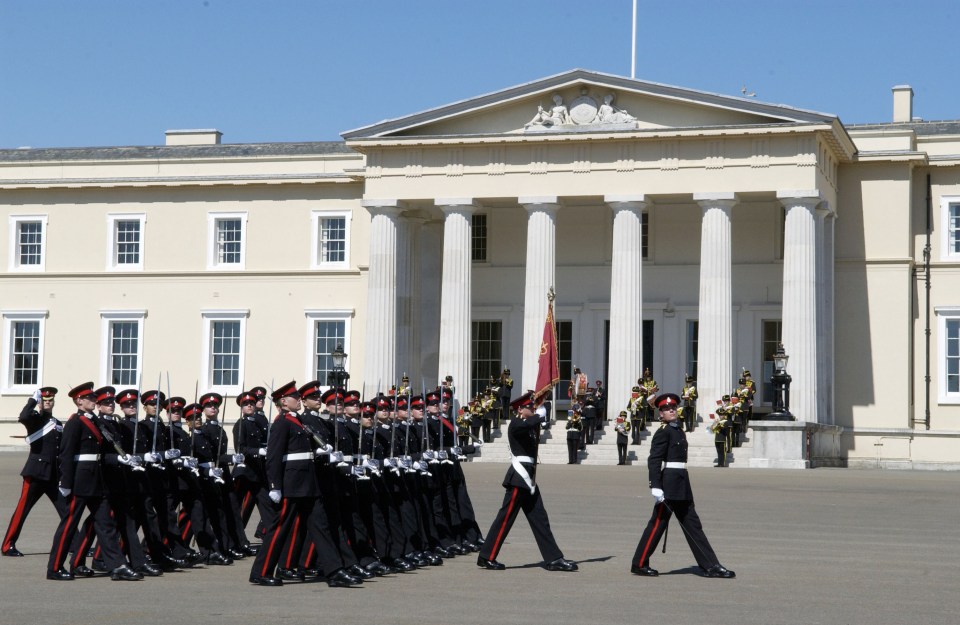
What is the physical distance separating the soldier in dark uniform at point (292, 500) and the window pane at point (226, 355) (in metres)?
31.9

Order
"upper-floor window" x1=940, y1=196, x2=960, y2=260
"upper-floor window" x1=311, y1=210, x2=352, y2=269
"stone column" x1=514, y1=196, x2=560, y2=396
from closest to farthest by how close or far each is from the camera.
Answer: "stone column" x1=514, y1=196, x2=560, y2=396 < "upper-floor window" x1=940, y1=196, x2=960, y2=260 < "upper-floor window" x1=311, y1=210, x2=352, y2=269

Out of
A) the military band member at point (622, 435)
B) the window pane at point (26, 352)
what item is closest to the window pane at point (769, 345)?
the military band member at point (622, 435)

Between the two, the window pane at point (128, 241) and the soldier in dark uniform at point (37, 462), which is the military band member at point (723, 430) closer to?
the window pane at point (128, 241)

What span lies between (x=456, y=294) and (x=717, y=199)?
7290 millimetres

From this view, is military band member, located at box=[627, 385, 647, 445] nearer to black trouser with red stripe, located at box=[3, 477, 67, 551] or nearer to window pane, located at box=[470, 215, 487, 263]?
window pane, located at box=[470, 215, 487, 263]

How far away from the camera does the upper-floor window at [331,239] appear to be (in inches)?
1779

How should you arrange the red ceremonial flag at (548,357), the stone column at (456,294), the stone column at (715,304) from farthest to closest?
the stone column at (456,294), the red ceremonial flag at (548,357), the stone column at (715,304)

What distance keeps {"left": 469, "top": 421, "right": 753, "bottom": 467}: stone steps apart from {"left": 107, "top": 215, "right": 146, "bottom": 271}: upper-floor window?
14336 mm

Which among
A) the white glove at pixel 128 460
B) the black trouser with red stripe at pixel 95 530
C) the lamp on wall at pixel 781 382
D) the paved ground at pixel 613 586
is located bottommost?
the paved ground at pixel 613 586

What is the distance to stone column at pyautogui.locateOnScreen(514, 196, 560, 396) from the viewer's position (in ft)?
131

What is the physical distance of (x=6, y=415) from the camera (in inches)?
1829

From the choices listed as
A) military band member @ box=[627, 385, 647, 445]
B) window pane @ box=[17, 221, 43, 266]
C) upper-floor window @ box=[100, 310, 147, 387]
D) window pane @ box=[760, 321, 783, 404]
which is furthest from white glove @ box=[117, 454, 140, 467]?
window pane @ box=[17, 221, 43, 266]

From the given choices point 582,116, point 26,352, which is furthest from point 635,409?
point 26,352

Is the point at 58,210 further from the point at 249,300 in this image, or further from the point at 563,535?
the point at 563,535
